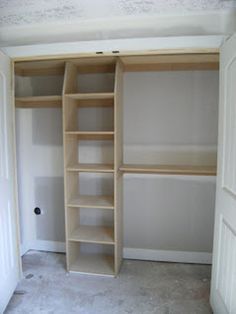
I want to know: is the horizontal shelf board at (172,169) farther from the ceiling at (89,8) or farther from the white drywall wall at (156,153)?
the ceiling at (89,8)

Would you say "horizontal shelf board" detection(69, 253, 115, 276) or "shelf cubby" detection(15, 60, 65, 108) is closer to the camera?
"horizontal shelf board" detection(69, 253, 115, 276)

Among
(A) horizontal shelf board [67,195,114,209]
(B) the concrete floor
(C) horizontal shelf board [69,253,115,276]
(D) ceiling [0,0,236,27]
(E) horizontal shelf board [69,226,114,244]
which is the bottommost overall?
(B) the concrete floor

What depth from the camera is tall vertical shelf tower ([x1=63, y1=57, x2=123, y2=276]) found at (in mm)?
2375

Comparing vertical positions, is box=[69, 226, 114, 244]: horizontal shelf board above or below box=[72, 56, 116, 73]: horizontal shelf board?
below

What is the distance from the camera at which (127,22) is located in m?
1.76

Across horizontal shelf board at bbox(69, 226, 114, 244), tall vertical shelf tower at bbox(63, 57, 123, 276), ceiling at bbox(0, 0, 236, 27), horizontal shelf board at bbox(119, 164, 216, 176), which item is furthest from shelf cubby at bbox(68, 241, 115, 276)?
ceiling at bbox(0, 0, 236, 27)

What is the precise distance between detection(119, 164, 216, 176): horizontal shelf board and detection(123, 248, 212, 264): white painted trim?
86cm

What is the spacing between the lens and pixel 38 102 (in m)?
2.72

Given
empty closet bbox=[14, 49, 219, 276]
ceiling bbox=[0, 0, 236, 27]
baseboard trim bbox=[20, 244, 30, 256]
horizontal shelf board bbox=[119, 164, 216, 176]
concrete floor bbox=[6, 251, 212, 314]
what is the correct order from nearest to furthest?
ceiling bbox=[0, 0, 236, 27], concrete floor bbox=[6, 251, 212, 314], horizontal shelf board bbox=[119, 164, 216, 176], empty closet bbox=[14, 49, 219, 276], baseboard trim bbox=[20, 244, 30, 256]

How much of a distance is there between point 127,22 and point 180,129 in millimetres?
1174

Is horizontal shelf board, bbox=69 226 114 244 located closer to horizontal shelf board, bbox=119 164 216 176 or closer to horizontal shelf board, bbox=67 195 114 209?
horizontal shelf board, bbox=67 195 114 209

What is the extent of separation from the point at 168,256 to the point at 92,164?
1.25m

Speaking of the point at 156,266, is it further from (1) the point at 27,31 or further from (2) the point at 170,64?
(1) the point at 27,31

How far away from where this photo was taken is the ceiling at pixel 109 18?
1.62 m
